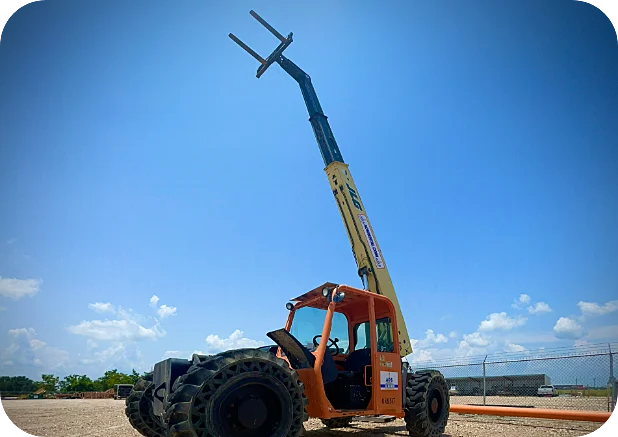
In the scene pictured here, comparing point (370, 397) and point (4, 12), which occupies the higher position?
point (4, 12)

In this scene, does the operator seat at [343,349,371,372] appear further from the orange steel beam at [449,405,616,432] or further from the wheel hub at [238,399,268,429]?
the orange steel beam at [449,405,616,432]

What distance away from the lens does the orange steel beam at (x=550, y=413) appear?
840cm

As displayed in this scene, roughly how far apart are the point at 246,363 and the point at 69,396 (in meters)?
32.6

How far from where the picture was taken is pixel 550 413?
360 inches

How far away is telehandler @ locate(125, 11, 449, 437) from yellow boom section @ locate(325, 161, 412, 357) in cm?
407

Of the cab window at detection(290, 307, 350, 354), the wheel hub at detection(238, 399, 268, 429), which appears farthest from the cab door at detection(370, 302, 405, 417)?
the wheel hub at detection(238, 399, 268, 429)

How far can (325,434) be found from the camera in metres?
7.66

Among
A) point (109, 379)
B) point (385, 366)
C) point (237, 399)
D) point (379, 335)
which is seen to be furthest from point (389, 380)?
point (109, 379)

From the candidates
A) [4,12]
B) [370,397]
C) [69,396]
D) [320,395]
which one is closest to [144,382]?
[320,395]

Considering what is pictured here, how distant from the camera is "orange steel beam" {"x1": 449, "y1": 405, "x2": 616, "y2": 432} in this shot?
840 cm

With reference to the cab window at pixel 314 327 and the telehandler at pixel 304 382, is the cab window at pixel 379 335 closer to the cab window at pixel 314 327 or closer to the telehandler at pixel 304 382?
the telehandler at pixel 304 382

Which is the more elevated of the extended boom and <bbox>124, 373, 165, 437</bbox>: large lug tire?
the extended boom

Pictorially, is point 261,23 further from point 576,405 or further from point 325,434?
point 576,405

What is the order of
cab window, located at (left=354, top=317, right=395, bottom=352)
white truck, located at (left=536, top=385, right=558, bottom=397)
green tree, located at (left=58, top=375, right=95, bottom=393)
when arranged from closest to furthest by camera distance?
cab window, located at (left=354, top=317, right=395, bottom=352), white truck, located at (left=536, top=385, right=558, bottom=397), green tree, located at (left=58, top=375, right=95, bottom=393)
